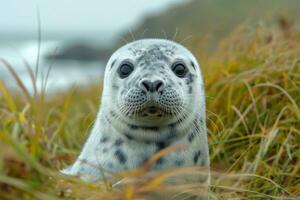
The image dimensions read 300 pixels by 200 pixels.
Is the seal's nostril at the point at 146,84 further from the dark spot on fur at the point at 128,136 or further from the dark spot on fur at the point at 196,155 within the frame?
A: the dark spot on fur at the point at 196,155

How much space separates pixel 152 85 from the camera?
147 inches

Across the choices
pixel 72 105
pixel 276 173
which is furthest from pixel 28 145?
pixel 72 105

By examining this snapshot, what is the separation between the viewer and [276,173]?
4762mm

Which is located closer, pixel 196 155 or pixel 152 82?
pixel 152 82

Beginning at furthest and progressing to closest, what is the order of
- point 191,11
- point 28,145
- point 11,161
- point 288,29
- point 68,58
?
point 68,58, point 191,11, point 288,29, point 28,145, point 11,161

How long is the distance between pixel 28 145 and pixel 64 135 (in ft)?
9.65

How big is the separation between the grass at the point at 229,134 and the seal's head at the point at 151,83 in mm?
388

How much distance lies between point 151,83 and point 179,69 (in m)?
0.46

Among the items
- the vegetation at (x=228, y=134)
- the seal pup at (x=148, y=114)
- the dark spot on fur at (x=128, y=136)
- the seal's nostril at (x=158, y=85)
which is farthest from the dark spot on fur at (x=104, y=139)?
the seal's nostril at (x=158, y=85)

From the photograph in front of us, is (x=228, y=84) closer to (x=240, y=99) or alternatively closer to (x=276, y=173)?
(x=240, y=99)

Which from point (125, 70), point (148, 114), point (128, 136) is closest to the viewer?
point (148, 114)

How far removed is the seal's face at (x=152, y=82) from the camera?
377 cm

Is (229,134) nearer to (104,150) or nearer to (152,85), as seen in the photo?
(104,150)

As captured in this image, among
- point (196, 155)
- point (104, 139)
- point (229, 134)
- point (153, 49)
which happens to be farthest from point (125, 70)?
point (229, 134)
